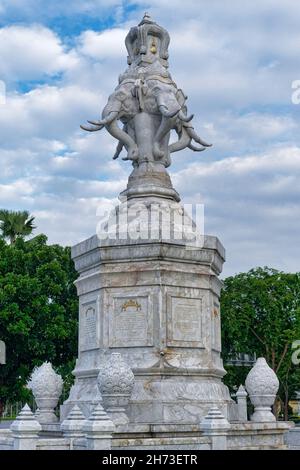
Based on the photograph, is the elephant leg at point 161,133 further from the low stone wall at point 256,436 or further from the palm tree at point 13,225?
the palm tree at point 13,225

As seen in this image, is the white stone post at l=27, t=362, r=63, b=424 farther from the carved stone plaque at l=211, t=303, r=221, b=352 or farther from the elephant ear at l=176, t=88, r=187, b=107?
the elephant ear at l=176, t=88, r=187, b=107

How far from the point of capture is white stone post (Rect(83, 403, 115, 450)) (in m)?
11.0

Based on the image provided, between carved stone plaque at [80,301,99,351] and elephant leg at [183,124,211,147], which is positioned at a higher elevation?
elephant leg at [183,124,211,147]

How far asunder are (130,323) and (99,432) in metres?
4.04

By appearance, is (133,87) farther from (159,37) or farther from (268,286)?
(268,286)

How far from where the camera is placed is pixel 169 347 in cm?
1469

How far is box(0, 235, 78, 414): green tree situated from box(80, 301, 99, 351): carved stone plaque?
42.3ft

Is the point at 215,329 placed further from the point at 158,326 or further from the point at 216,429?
the point at 216,429

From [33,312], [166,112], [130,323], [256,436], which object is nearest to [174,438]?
[256,436]

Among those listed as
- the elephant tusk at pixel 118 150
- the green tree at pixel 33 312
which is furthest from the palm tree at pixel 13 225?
the elephant tusk at pixel 118 150

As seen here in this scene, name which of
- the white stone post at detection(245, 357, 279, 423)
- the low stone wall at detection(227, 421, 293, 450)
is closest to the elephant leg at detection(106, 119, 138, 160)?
the white stone post at detection(245, 357, 279, 423)
